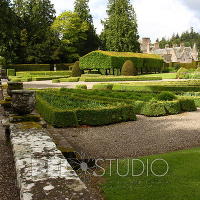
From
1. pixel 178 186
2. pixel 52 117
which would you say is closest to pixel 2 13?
pixel 52 117

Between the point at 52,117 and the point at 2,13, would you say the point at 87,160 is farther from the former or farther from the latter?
the point at 2,13

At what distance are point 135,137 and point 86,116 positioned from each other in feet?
6.07

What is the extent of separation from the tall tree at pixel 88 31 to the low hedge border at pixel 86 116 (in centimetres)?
4461

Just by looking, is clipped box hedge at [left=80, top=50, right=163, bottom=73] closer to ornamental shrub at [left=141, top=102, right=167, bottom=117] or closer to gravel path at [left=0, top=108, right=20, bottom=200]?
ornamental shrub at [left=141, top=102, right=167, bottom=117]

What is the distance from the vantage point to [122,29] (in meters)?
49.0

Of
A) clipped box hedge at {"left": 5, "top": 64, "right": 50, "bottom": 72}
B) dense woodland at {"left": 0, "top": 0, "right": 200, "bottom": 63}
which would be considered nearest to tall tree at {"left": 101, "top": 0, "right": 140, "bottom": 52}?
dense woodland at {"left": 0, "top": 0, "right": 200, "bottom": 63}

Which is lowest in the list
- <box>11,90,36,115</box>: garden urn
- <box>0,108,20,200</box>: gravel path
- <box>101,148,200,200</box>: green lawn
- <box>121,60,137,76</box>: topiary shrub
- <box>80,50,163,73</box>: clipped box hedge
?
<box>0,108,20,200</box>: gravel path

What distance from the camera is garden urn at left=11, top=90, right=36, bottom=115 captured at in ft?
19.5

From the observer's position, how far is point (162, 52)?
75000mm

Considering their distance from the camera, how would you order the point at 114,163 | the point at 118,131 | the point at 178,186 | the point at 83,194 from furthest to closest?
the point at 118,131
the point at 114,163
the point at 178,186
the point at 83,194

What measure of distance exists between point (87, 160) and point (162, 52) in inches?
2875

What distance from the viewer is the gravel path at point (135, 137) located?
6242 millimetres

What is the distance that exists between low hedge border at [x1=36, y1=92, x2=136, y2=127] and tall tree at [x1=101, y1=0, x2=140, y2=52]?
41135 millimetres

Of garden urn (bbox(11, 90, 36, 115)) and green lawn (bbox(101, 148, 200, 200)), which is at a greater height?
garden urn (bbox(11, 90, 36, 115))
